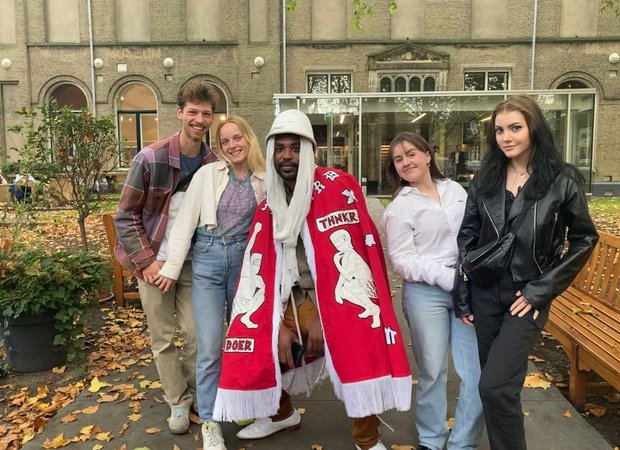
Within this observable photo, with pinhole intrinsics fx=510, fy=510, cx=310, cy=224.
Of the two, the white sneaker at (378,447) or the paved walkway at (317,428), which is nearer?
the white sneaker at (378,447)

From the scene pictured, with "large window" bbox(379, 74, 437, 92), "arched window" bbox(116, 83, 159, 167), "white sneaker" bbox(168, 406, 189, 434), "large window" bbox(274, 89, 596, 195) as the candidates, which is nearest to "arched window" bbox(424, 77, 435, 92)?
"large window" bbox(379, 74, 437, 92)

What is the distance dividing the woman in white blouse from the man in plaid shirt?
1.23m

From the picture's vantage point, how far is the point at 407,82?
20734mm

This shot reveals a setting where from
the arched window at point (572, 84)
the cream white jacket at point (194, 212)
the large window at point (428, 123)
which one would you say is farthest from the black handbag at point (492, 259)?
the arched window at point (572, 84)

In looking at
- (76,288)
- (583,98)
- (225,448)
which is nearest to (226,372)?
(225,448)

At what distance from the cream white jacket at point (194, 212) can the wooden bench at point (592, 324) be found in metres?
2.28

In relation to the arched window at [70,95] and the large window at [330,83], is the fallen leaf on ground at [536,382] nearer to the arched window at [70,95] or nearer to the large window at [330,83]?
the large window at [330,83]

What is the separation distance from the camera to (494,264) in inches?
90.0

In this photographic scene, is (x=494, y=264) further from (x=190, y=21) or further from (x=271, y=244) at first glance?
(x=190, y=21)

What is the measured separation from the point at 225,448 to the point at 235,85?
19259 mm

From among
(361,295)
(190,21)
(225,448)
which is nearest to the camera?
(361,295)

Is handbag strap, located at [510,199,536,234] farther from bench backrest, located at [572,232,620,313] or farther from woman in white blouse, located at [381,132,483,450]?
bench backrest, located at [572,232,620,313]

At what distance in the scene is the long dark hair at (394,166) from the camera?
2731mm

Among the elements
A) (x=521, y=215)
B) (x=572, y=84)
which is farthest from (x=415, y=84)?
(x=521, y=215)
